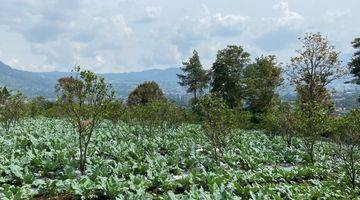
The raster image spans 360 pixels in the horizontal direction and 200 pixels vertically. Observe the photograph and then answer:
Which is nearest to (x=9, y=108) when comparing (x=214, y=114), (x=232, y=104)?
(x=214, y=114)

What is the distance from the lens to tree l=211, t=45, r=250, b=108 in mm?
62531

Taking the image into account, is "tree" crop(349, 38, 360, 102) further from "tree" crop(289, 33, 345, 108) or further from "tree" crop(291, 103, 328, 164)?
"tree" crop(291, 103, 328, 164)

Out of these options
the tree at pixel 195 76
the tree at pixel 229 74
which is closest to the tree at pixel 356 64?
the tree at pixel 229 74

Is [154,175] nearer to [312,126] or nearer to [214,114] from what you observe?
[214,114]

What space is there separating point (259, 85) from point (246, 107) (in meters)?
6.52

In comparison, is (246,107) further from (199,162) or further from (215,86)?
(199,162)

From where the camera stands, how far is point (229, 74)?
62969 mm

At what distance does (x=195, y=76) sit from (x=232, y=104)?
50.9ft

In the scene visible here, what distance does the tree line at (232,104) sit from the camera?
53.3ft

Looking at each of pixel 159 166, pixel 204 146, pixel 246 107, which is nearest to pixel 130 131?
pixel 204 146

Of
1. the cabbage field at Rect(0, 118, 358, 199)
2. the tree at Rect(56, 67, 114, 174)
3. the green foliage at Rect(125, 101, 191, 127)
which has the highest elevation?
the tree at Rect(56, 67, 114, 174)

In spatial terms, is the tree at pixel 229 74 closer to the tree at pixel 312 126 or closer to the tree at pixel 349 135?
the tree at pixel 312 126

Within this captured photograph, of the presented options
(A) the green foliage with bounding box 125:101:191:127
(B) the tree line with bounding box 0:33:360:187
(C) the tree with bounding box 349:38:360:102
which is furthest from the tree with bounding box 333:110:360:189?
(C) the tree with bounding box 349:38:360:102

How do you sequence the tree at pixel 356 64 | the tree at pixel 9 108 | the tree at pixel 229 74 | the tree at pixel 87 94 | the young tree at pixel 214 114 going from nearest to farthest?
the tree at pixel 87 94 → the young tree at pixel 214 114 → the tree at pixel 9 108 → the tree at pixel 356 64 → the tree at pixel 229 74
